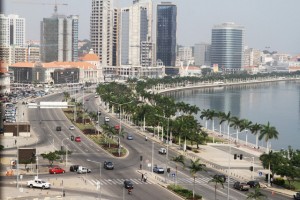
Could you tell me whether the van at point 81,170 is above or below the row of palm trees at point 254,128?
below

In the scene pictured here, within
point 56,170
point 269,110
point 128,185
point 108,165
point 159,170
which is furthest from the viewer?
point 269,110

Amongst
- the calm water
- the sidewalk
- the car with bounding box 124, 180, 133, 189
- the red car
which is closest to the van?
the red car

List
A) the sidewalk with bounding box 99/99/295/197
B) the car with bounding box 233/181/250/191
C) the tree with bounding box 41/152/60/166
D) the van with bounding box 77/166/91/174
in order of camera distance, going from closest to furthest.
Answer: the car with bounding box 233/181/250/191 < the sidewalk with bounding box 99/99/295/197 < the van with bounding box 77/166/91/174 < the tree with bounding box 41/152/60/166

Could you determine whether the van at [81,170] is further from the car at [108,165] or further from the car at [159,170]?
the car at [159,170]

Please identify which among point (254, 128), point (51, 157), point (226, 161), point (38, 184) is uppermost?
point (254, 128)

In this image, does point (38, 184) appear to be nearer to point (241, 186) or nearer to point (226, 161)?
point (241, 186)

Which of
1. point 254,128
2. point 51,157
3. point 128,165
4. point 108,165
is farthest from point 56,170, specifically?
point 254,128

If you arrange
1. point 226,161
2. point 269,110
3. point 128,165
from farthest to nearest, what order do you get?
point 269,110 → point 226,161 → point 128,165

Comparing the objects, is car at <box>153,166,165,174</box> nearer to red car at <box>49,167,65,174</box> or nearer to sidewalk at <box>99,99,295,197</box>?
sidewalk at <box>99,99,295,197</box>

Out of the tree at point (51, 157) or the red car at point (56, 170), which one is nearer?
the red car at point (56, 170)

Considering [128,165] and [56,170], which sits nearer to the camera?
[56,170]

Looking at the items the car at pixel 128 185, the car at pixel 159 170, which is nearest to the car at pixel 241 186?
the car at pixel 159 170

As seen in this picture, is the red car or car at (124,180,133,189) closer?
car at (124,180,133,189)

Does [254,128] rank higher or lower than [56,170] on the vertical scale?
higher
